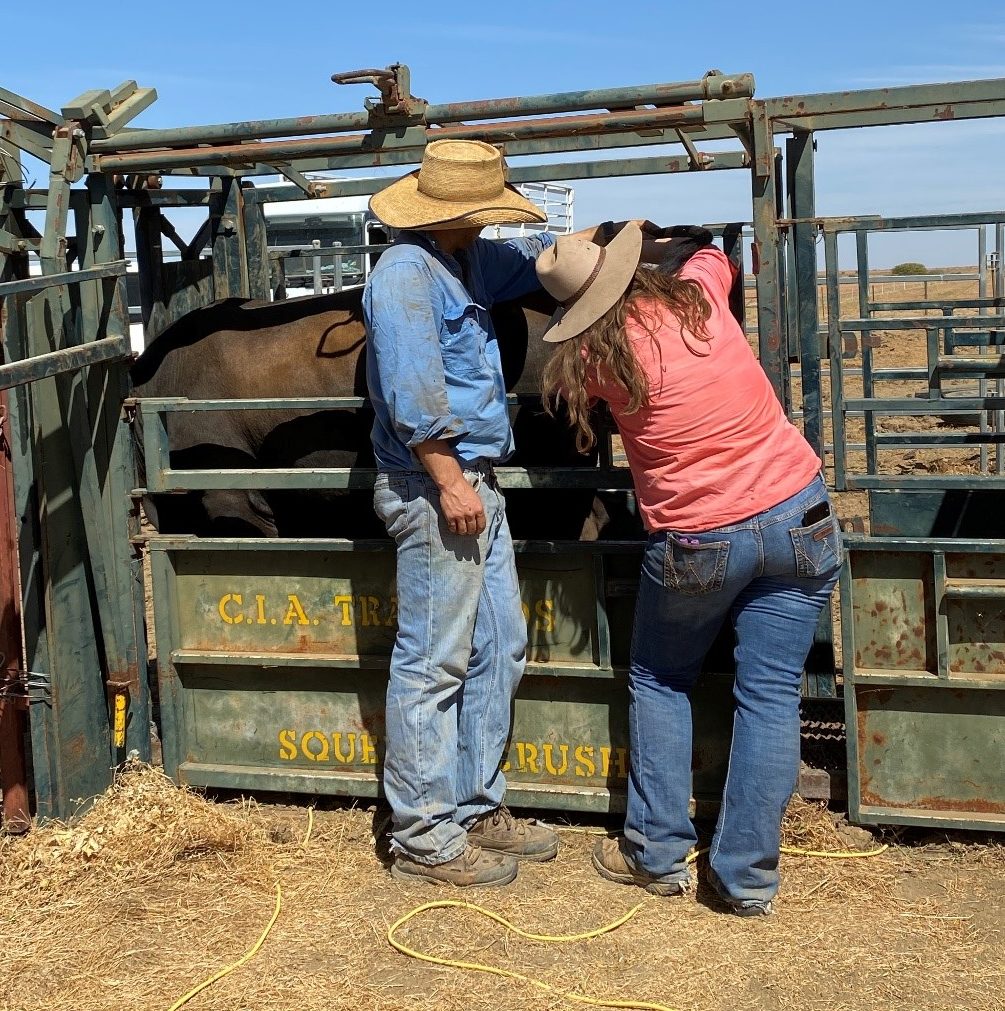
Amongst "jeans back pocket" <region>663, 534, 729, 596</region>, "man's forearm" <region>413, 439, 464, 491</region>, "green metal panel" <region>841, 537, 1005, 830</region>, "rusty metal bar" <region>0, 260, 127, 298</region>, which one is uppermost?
"rusty metal bar" <region>0, 260, 127, 298</region>

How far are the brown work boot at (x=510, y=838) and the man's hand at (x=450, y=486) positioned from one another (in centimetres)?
106

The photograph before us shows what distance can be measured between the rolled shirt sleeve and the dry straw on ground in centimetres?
148

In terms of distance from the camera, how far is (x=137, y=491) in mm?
4555

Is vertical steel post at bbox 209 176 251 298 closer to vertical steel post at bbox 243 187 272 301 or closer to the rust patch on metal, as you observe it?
vertical steel post at bbox 243 187 272 301

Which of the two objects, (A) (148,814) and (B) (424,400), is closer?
(B) (424,400)

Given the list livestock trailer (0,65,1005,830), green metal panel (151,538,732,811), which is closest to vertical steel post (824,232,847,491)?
livestock trailer (0,65,1005,830)

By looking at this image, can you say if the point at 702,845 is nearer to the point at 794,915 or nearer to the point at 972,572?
the point at 794,915

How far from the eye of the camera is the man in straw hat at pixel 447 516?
3701 millimetres

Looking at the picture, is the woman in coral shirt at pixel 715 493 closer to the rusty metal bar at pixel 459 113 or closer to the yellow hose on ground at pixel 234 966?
the rusty metal bar at pixel 459 113

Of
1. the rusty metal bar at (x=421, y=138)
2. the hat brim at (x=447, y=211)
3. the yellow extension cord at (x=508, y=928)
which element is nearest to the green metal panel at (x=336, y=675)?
the yellow extension cord at (x=508, y=928)

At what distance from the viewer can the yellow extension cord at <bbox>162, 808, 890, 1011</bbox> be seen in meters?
3.25

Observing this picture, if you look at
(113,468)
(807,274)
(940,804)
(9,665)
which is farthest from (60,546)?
(940,804)

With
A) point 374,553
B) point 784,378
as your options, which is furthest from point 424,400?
point 784,378

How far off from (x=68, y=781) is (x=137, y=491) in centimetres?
108
